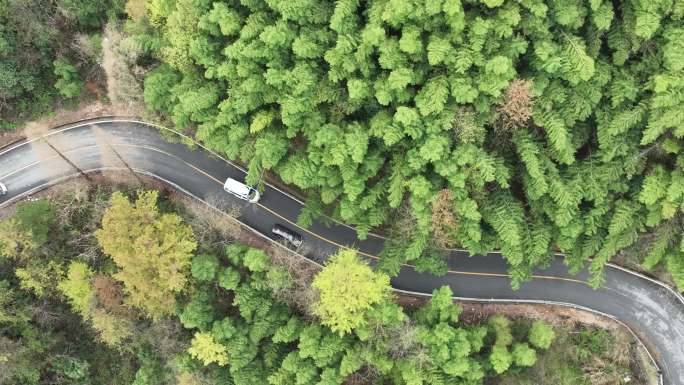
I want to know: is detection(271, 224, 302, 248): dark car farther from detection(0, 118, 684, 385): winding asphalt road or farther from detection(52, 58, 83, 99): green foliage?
detection(52, 58, 83, 99): green foliage

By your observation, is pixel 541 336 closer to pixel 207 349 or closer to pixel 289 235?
pixel 289 235

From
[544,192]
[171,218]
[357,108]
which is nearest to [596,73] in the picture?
[544,192]

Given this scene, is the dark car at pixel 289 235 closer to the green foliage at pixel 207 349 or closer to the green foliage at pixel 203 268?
the green foliage at pixel 203 268

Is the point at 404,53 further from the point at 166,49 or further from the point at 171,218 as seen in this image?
the point at 171,218

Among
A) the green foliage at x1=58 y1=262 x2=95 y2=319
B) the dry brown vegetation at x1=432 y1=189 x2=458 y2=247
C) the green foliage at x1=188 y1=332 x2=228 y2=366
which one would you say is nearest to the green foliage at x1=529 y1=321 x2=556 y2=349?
the dry brown vegetation at x1=432 y1=189 x2=458 y2=247

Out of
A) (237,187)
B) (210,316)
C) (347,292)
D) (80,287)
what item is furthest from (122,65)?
(347,292)

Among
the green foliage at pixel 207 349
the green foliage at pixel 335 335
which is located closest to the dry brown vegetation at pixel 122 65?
the green foliage at pixel 335 335

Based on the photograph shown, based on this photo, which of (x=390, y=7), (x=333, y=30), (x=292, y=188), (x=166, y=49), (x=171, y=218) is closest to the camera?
(x=390, y=7)
